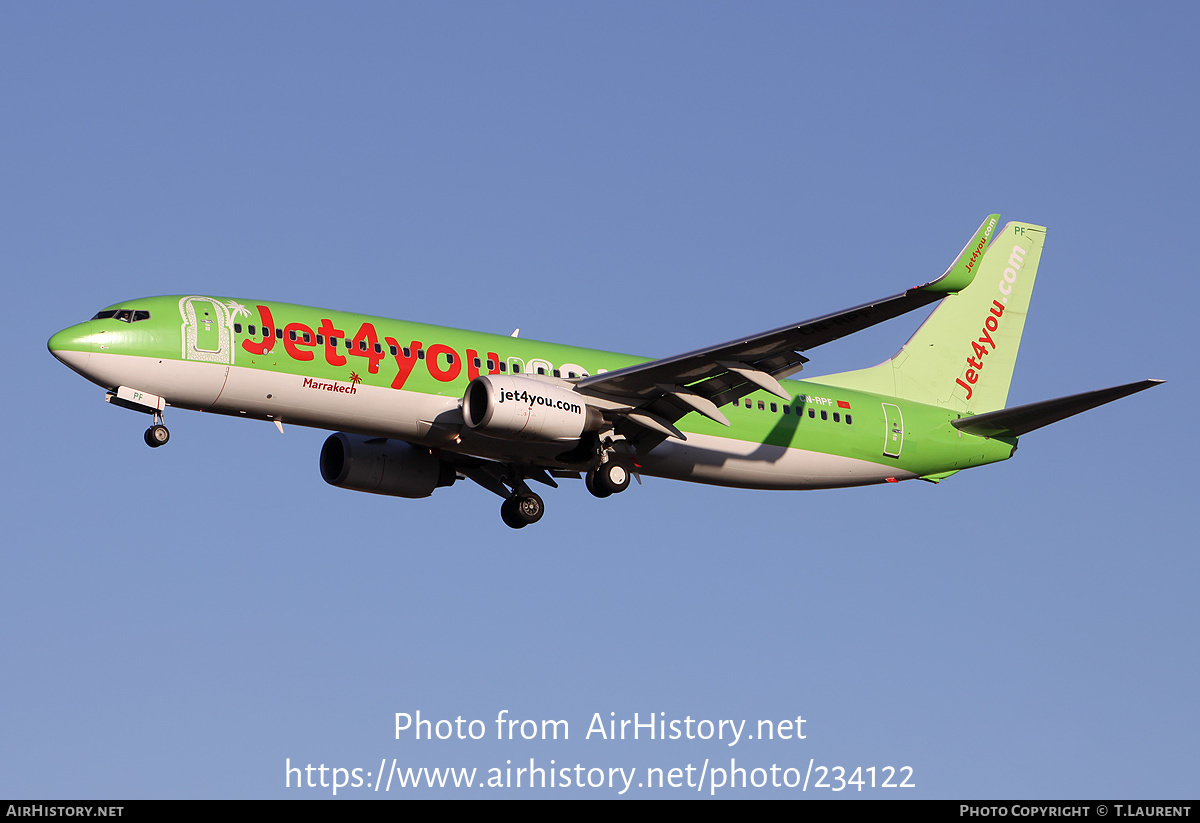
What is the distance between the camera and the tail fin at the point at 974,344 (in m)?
46.5

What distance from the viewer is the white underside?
36188 millimetres

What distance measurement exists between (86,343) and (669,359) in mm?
13428

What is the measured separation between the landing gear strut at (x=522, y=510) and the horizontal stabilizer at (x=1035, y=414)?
1217 centimetres

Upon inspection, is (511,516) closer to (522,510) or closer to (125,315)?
(522,510)

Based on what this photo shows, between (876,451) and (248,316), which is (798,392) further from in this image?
(248,316)

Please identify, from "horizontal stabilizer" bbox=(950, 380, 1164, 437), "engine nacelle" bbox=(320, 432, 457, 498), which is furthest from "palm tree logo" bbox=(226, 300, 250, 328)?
"horizontal stabilizer" bbox=(950, 380, 1164, 437)

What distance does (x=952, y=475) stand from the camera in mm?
45344

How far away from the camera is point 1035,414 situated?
4278cm

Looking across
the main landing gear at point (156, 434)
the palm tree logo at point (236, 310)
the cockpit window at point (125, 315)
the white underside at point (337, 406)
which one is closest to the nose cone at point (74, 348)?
the white underside at point (337, 406)

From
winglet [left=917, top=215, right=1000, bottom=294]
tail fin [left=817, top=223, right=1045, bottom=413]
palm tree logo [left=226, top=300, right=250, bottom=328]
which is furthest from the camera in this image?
tail fin [left=817, top=223, right=1045, bottom=413]

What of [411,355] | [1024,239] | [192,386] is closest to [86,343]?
[192,386]

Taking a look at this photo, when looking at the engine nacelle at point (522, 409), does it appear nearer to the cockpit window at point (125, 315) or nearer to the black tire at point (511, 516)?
the black tire at point (511, 516)

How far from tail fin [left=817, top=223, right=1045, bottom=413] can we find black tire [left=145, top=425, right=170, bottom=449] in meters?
19.0

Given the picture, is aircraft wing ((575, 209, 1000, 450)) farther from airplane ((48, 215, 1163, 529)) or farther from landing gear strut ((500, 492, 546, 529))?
landing gear strut ((500, 492, 546, 529))
